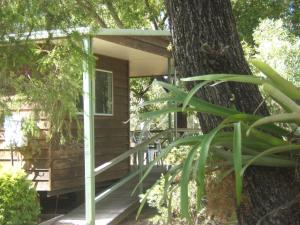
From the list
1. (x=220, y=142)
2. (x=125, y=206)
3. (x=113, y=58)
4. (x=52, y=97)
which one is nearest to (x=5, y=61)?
(x=52, y=97)

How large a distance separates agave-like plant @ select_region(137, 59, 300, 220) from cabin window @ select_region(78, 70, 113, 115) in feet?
29.3

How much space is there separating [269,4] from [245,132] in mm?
16995

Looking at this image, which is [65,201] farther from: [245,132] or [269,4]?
[269,4]

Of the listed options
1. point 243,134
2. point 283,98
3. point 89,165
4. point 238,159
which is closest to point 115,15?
point 89,165

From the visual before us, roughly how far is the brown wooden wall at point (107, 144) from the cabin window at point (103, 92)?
5.0 inches

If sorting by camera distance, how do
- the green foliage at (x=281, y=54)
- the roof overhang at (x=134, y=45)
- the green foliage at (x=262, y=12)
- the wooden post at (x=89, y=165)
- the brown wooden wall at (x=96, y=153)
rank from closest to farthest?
the wooden post at (x=89, y=165)
the roof overhang at (x=134, y=45)
the green foliage at (x=281, y=54)
the brown wooden wall at (x=96, y=153)
the green foliage at (x=262, y=12)

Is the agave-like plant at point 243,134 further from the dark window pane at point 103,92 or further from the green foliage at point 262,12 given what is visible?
the green foliage at point 262,12

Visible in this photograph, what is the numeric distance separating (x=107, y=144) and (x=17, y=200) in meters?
3.89

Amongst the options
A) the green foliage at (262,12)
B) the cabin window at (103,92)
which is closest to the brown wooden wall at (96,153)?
the cabin window at (103,92)

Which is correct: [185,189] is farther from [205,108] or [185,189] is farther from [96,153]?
[96,153]

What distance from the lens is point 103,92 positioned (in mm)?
11969

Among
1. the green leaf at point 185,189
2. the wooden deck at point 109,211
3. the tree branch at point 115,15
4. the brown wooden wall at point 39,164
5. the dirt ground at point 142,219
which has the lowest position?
the dirt ground at point 142,219

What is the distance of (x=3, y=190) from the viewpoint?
8375 millimetres

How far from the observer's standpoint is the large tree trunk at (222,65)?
9.00 feet
